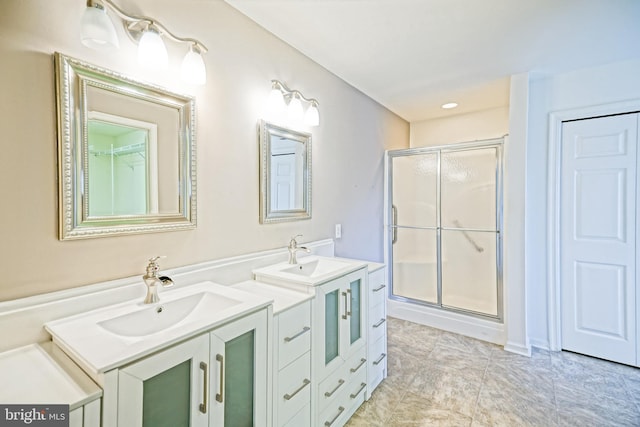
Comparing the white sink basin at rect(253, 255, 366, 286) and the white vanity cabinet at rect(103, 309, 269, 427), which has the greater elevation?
the white sink basin at rect(253, 255, 366, 286)

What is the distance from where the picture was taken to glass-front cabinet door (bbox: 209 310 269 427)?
1041 mm

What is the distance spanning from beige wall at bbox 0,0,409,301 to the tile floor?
112 centimetres

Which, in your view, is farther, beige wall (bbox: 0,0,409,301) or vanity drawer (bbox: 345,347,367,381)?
vanity drawer (bbox: 345,347,367,381)

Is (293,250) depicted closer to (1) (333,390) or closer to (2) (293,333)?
(2) (293,333)

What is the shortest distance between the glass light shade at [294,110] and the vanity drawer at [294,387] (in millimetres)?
1483

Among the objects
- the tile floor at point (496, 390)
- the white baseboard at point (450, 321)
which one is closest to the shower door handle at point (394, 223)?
the white baseboard at point (450, 321)

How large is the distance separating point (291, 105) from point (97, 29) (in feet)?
3.70

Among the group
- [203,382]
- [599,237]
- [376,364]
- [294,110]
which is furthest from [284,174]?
[599,237]

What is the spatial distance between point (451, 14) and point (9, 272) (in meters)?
2.36

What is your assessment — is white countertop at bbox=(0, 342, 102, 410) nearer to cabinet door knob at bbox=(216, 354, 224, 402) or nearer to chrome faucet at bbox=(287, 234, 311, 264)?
cabinet door knob at bbox=(216, 354, 224, 402)

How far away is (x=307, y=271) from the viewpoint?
Result: 204 centimetres

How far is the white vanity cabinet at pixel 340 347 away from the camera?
1.57 metres

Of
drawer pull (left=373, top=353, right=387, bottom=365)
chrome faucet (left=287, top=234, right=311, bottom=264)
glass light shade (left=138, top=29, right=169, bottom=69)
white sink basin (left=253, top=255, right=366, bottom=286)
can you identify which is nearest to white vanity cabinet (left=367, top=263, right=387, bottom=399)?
drawer pull (left=373, top=353, right=387, bottom=365)

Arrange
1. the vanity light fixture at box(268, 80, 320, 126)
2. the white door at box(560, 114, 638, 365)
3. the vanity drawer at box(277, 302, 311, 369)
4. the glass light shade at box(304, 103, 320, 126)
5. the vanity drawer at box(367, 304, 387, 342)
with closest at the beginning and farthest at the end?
the vanity drawer at box(277, 302, 311, 369), the vanity light fixture at box(268, 80, 320, 126), the vanity drawer at box(367, 304, 387, 342), the glass light shade at box(304, 103, 320, 126), the white door at box(560, 114, 638, 365)
